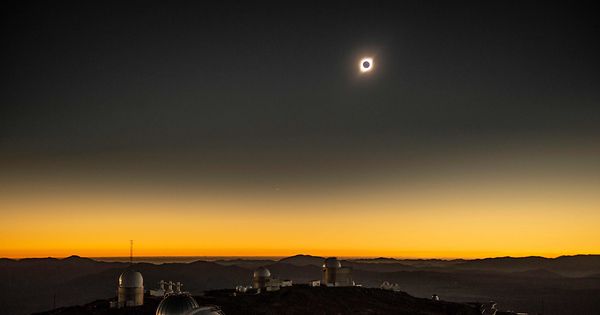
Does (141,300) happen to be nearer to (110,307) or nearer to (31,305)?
(110,307)

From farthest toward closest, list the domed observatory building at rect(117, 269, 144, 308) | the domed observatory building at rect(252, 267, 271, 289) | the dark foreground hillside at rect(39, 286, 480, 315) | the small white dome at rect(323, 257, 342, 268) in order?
the small white dome at rect(323, 257, 342, 268), the domed observatory building at rect(252, 267, 271, 289), the dark foreground hillside at rect(39, 286, 480, 315), the domed observatory building at rect(117, 269, 144, 308)

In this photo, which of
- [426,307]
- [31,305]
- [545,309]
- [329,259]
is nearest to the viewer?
[426,307]

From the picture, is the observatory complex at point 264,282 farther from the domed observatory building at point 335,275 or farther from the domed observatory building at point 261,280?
the domed observatory building at point 335,275

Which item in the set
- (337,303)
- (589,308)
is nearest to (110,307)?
(337,303)

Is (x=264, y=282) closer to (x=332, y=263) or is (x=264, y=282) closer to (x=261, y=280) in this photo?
(x=261, y=280)

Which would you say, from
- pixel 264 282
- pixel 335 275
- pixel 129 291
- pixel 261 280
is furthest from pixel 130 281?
pixel 335 275

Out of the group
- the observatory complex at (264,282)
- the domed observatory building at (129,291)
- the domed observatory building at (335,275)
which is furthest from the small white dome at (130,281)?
the domed observatory building at (335,275)

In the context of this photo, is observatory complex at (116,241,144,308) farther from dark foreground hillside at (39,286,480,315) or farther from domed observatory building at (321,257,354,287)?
domed observatory building at (321,257,354,287)

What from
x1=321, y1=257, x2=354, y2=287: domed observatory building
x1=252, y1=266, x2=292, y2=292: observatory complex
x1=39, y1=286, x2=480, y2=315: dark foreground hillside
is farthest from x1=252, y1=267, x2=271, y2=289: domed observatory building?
x1=321, y1=257, x2=354, y2=287: domed observatory building
